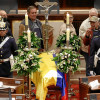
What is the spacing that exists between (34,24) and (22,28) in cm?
26

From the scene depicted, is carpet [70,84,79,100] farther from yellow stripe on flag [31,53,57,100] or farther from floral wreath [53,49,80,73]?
floral wreath [53,49,80,73]

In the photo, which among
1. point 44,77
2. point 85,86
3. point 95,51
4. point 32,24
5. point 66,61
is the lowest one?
point 85,86

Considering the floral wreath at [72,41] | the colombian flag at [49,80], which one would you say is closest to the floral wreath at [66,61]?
the colombian flag at [49,80]

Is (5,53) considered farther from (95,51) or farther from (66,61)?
(95,51)

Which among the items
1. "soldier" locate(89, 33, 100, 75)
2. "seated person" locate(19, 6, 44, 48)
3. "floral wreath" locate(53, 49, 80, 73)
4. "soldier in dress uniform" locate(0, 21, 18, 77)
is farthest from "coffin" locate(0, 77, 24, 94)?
"seated person" locate(19, 6, 44, 48)

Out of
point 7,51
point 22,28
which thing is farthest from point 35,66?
point 22,28

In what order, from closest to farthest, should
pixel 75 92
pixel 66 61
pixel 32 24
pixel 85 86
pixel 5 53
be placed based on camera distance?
pixel 66 61 → pixel 85 86 → pixel 5 53 → pixel 75 92 → pixel 32 24

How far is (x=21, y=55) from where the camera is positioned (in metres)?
4.85

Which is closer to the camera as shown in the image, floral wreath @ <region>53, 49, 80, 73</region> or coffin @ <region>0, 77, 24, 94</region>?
floral wreath @ <region>53, 49, 80, 73</region>

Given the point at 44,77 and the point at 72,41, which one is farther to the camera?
the point at 72,41

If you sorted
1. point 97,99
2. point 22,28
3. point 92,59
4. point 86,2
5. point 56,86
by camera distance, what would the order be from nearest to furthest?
point 97,99 → point 56,86 → point 92,59 → point 22,28 → point 86,2

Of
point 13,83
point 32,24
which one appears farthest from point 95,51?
point 32,24

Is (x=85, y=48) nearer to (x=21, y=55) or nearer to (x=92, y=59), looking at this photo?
(x=92, y=59)

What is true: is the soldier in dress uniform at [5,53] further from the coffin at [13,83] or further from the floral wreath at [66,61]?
the floral wreath at [66,61]
